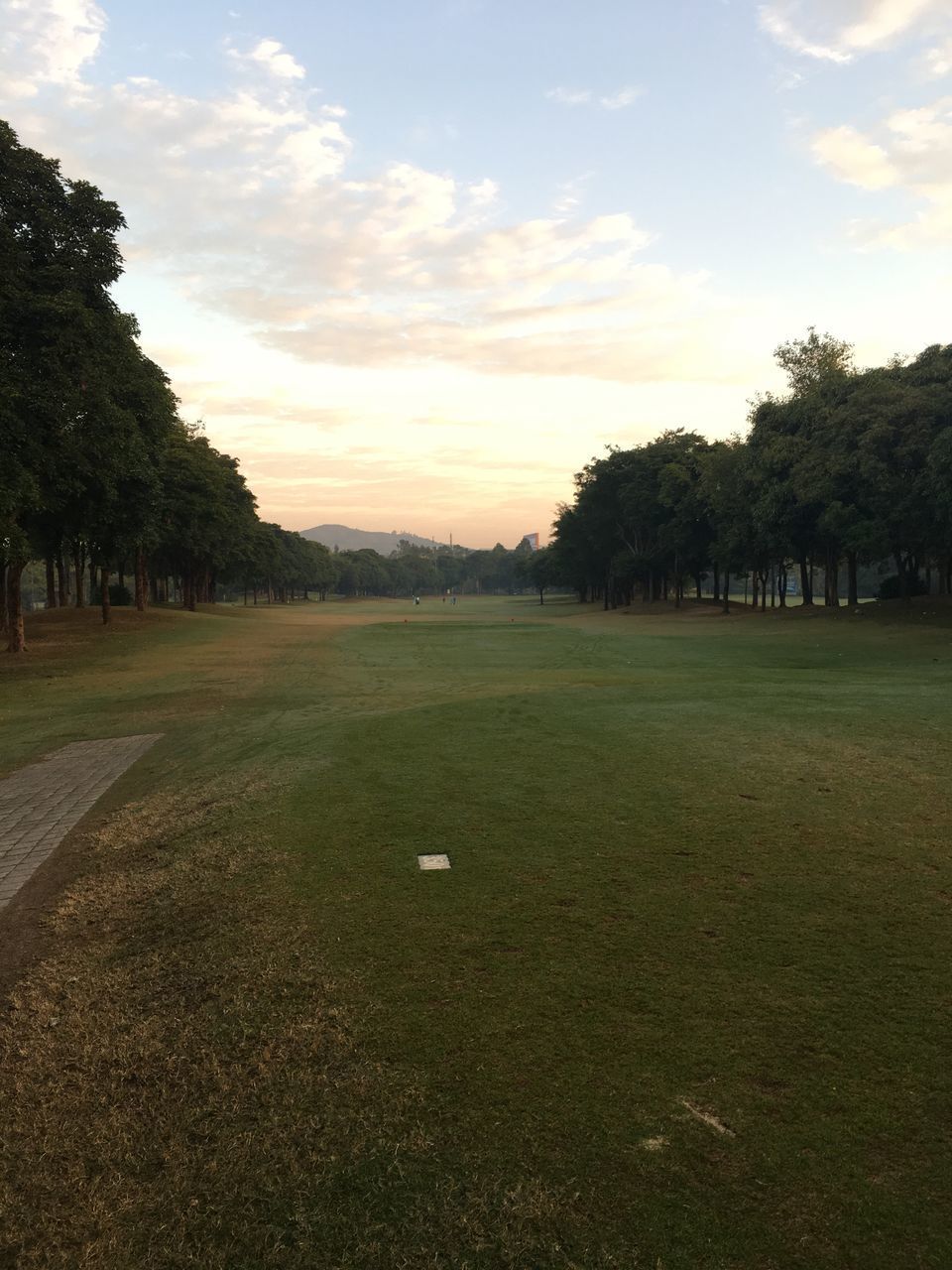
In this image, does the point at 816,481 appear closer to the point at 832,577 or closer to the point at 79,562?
the point at 832,577

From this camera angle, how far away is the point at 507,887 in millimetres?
6504

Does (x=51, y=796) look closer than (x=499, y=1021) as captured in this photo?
No

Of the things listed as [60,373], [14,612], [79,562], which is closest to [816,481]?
[60,373]

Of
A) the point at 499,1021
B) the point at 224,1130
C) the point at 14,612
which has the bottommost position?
the point at 224,1130

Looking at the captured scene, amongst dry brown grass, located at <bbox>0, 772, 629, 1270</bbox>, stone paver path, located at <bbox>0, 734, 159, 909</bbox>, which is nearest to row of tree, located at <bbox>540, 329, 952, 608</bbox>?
stone paver path, located at <bbox>0, 734, 159, 909</bbox>

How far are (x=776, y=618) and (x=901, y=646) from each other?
18947 millimetres

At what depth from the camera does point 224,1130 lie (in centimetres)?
381

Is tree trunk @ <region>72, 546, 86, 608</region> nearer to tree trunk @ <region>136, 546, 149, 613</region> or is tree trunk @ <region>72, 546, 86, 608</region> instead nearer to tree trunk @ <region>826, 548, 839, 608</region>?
tree trunk @ <region>136, 546, 149, 613</region>

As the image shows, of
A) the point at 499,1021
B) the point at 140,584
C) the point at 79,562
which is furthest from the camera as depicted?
the point at 140,584

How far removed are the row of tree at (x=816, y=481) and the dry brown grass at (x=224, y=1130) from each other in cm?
3465

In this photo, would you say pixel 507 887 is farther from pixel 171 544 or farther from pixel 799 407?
pixel 171 544

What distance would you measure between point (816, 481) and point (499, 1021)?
42.3 metres

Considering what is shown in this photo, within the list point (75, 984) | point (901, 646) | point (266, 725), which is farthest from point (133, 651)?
point (901, 646)

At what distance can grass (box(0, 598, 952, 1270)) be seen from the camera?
3.24m
